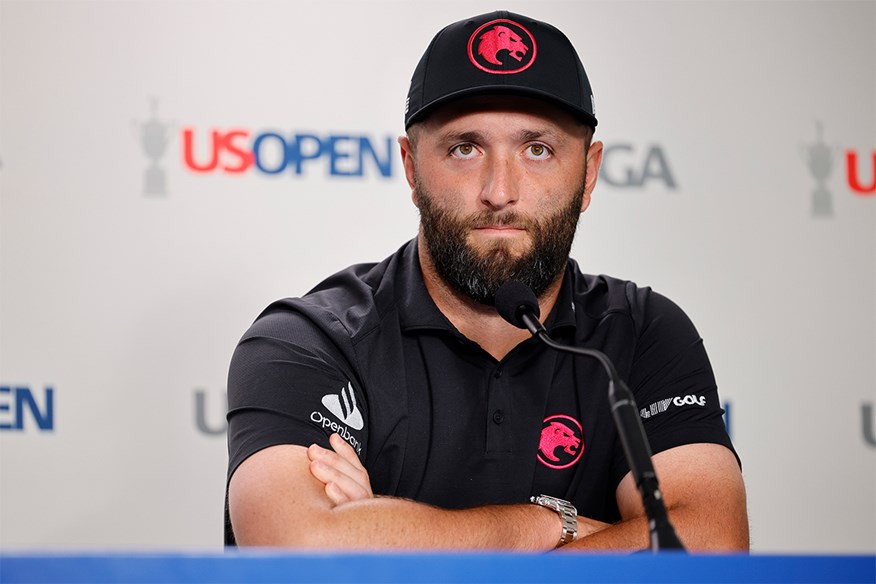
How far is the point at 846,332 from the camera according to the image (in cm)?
270

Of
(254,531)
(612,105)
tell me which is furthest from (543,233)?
(612,105)

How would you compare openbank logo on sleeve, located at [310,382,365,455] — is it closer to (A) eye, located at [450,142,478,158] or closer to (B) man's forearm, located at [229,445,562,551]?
(B) man's forearm, located at [229,445,562,551]

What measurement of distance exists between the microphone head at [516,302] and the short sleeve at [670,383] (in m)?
0.44

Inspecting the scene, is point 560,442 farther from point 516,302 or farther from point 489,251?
point 516,302

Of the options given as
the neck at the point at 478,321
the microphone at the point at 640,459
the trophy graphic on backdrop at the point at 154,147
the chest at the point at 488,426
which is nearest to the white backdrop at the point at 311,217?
the trophy graphic on backdrop at the point at 154,147

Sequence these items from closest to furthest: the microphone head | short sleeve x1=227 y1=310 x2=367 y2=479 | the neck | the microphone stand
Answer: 1. the microphone stand
2. the microphone head
3. short sleeve x1=227 y1=310 x2=367 y2=479
4. the neck

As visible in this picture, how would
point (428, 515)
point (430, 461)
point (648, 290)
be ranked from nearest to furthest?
point (428, 515)
point (430, 461)
point (648, 290)

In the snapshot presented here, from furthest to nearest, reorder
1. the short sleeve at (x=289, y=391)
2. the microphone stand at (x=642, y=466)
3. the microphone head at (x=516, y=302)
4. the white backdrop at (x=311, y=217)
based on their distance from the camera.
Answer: the white backdrop at (x=311, y=217) < the short sleeve at (x=289, y=391) < the microphone head at (x=516, y=302) < the microphone stand at (x=642, y=466)

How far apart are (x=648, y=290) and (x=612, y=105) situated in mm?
864

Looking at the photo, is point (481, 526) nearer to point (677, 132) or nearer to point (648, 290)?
point (648, 290)

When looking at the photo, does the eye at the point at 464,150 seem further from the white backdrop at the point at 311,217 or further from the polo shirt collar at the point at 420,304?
the white backdrop at the point at 311,217

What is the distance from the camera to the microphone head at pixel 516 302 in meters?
1.34

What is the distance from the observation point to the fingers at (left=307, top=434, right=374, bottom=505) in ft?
4.69

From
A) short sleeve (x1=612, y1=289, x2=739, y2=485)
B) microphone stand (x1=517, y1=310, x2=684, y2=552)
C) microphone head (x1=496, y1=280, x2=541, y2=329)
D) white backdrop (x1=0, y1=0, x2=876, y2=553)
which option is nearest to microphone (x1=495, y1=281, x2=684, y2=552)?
microphone stand (x1=517, y1=310, x2=684, y2=552)
